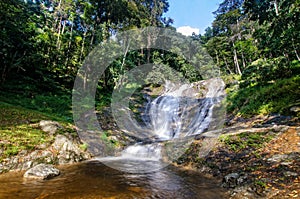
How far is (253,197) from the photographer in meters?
4.25

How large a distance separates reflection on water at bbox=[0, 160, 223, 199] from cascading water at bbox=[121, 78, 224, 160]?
11.6 ft

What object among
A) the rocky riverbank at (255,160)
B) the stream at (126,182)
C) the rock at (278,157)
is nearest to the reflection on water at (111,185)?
the stream at (126,182)

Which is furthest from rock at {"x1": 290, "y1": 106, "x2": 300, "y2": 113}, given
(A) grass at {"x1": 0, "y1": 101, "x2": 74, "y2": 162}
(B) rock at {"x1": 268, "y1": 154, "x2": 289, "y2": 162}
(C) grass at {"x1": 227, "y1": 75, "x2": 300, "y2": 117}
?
(A) grass at {"x1": 0, "y1": 101, "x2": 74, "y2": 162}

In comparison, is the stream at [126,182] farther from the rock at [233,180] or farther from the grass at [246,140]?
the grass at [246,140]

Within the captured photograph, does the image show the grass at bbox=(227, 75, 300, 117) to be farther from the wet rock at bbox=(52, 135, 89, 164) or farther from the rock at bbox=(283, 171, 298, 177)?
the wet rock at bbox=(52, 135, 89, 164)

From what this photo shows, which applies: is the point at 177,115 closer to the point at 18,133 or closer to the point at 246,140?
the point at 246,140

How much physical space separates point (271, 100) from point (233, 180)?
786 centimetres

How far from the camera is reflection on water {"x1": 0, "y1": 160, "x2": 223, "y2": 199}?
473 centimetres

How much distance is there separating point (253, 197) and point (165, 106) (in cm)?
1576

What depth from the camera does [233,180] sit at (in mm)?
5254

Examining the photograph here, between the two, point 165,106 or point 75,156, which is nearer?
point 75,156

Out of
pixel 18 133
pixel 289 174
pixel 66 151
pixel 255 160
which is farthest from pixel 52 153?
pixel 289 174

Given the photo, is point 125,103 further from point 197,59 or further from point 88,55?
point 197,59

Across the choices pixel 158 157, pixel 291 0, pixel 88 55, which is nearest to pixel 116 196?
pixel 158 157
